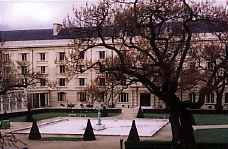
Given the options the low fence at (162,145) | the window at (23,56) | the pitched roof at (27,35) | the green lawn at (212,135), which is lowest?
the green lawn at (212,135)

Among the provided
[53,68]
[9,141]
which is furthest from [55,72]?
[9,141]

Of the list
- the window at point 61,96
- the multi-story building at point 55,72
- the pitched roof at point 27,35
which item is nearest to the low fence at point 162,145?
the multi-story building at point 55,72

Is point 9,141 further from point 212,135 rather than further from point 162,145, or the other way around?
point 212,135

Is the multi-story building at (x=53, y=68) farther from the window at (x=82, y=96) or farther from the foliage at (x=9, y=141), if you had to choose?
the foliage at (x=9, y=141)

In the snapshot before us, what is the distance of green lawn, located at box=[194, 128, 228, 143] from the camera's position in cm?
3191

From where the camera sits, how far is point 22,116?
56938 mm

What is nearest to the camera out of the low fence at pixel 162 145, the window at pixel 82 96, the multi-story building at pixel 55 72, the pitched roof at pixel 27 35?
the low fence at pixel 162 145

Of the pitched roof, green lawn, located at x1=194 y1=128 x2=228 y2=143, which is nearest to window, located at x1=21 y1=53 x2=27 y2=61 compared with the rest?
the pitched roof

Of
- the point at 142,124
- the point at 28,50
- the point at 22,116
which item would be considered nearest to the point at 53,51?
the point at 28,50

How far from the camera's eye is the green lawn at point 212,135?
31909 millimetres

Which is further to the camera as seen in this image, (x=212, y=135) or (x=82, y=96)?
(x=82, y=96)

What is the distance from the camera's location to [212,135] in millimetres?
35062

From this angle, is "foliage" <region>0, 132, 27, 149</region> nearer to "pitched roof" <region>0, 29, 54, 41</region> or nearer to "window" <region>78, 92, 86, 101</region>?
"window" <region>78, 92, 86, 101</region>

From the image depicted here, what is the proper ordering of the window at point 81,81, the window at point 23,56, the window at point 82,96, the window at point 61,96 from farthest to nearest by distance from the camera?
the window at point 23,56 < the window at point 61,96 < the window at point 81,81 < the window at point 82,96
